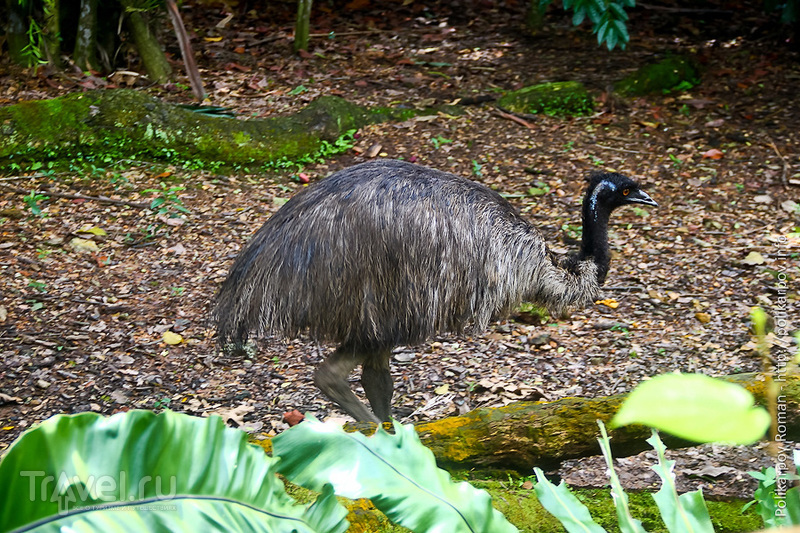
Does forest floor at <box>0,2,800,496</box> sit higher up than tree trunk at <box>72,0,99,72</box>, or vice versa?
tree trunk at <box>72,0,99,72</box>

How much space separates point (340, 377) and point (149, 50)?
4.79 metres

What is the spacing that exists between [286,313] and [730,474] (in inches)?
77.4

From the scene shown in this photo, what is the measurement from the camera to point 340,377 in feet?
12.3

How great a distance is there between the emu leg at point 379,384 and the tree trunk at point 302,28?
5146mm

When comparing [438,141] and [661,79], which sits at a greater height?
[661,79]

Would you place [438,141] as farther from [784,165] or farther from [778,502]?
[778,502]

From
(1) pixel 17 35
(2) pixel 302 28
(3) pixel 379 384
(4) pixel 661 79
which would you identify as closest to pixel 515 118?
(4) pixel 661 79

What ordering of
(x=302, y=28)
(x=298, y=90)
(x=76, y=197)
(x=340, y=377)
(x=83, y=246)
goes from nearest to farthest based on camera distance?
(x=340, y=377), (x=83, y=246), (x=76, y=197), (x=298, y=90), (x=302, y=28)

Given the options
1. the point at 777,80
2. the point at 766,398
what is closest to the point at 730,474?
the point at 766,398

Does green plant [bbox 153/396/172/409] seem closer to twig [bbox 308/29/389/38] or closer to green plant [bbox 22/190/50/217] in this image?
green plant [bbox 22/190/50/217]

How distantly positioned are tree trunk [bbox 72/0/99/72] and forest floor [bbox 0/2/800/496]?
31cm

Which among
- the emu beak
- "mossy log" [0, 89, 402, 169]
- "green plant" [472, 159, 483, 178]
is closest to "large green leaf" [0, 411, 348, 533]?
the emu beak

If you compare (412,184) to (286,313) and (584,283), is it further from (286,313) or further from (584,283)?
(584,283)

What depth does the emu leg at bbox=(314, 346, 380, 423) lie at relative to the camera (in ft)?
12.2
